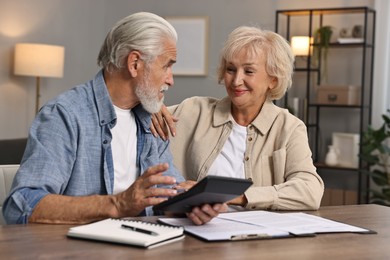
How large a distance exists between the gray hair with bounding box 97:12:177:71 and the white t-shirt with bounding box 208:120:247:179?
0.64 metres

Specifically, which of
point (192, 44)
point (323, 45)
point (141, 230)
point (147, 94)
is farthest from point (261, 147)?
point (192, 44)

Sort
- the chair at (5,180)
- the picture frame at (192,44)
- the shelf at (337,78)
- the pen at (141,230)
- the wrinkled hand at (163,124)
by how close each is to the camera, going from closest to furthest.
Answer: the pen at (141,230) → the chair at (5,180) → the wrinkled hand at (163,124) → the shelf at (337,78) → the picture frame at (192,44)

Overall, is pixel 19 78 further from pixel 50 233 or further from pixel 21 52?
pixel 50 233

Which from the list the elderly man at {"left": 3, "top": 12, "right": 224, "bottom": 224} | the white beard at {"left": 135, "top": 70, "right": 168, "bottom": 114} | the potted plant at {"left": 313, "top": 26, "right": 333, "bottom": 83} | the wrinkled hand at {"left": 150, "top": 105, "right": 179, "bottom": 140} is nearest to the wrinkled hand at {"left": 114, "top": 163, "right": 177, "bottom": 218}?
the elderly man at {"left": 3, "top": 12, "right": 224, "bottom": 224}

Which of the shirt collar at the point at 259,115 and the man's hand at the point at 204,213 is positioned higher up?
the shirt collar at the point at 259,115

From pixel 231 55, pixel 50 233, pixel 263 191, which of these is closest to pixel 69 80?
pixel 231 55

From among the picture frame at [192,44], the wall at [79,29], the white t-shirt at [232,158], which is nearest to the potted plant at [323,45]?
the wall at [79,29]

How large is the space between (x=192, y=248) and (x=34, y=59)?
4613 mm

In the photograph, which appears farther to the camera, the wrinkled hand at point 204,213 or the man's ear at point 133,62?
the man's ear at point 133,62

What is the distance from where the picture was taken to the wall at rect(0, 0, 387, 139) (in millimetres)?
6379

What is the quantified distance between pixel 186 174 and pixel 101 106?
0.71 metres

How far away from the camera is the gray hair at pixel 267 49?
294 centimetres

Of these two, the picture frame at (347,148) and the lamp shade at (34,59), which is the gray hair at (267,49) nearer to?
the picture frame at (347,148)

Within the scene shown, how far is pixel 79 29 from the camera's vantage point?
7188 mm
